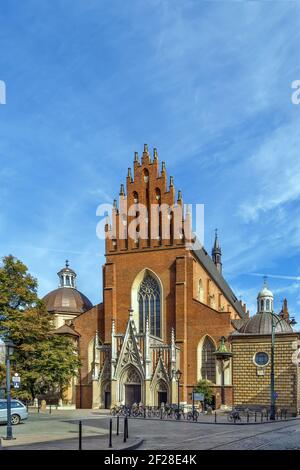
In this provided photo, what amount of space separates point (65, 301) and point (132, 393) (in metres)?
24.8

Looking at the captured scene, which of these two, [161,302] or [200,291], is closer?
[161,302]

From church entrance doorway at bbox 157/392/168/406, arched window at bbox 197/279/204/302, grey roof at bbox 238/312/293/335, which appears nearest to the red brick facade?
arched window at bbox 197/279/204/302

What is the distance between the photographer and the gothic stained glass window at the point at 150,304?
5347 centimetres

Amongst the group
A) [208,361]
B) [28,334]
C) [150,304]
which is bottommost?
[208,361]

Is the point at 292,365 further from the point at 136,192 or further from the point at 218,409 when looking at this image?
the point at 136,192

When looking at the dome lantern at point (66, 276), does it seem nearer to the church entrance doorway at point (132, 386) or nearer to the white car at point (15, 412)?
the church entrance doorway at point (132, 386)

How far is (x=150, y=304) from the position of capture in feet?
177

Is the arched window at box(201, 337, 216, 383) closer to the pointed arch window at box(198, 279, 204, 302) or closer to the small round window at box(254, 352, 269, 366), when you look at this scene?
the small round window at box(254, 352, 269, 366)

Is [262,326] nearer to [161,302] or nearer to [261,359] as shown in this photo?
[261,359]

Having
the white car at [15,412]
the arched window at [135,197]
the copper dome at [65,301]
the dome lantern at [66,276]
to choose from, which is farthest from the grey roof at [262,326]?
the dome lantern at [66,276]

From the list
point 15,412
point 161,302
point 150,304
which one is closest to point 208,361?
point 161,302

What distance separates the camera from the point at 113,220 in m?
56.2
